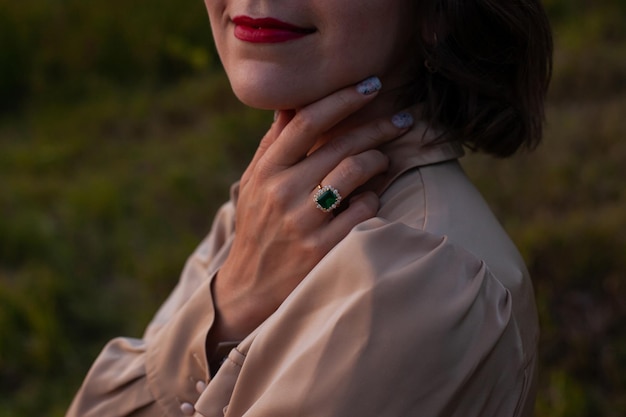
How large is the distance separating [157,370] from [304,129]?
0.55m

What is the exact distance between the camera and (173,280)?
153 inches

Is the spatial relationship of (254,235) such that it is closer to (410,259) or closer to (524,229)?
(410,259)

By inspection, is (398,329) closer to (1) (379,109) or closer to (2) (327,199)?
(2) (327,199)

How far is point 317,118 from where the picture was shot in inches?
69.4

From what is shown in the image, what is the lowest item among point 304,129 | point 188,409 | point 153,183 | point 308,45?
point 153,183

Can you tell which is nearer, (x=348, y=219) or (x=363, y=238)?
(x=363, y=238)

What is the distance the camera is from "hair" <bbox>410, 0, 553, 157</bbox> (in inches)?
70.2

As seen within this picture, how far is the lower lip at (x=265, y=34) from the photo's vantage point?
1.71 metres

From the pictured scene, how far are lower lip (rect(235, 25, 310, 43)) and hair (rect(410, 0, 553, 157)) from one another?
9.7 inches

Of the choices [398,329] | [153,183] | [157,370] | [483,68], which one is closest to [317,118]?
[483,68]

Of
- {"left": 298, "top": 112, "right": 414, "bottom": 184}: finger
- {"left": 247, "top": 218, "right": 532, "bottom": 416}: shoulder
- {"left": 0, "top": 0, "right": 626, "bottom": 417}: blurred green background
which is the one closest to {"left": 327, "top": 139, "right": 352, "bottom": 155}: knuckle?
{"left": 298, "top": 112, "right": 414, "bottom": 184}: finger

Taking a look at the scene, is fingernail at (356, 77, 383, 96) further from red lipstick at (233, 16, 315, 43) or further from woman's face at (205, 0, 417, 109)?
red lipstick at (233, 16, 315, 43)

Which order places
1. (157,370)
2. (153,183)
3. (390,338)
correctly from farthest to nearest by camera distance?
(153,183) < (157,370) < (390,338)

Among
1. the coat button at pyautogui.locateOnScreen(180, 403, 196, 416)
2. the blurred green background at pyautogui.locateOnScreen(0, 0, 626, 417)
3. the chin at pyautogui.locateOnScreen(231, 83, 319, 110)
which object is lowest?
the blurred green background at pyautogui.locateOnScreen(0, 0, 626, 417)
